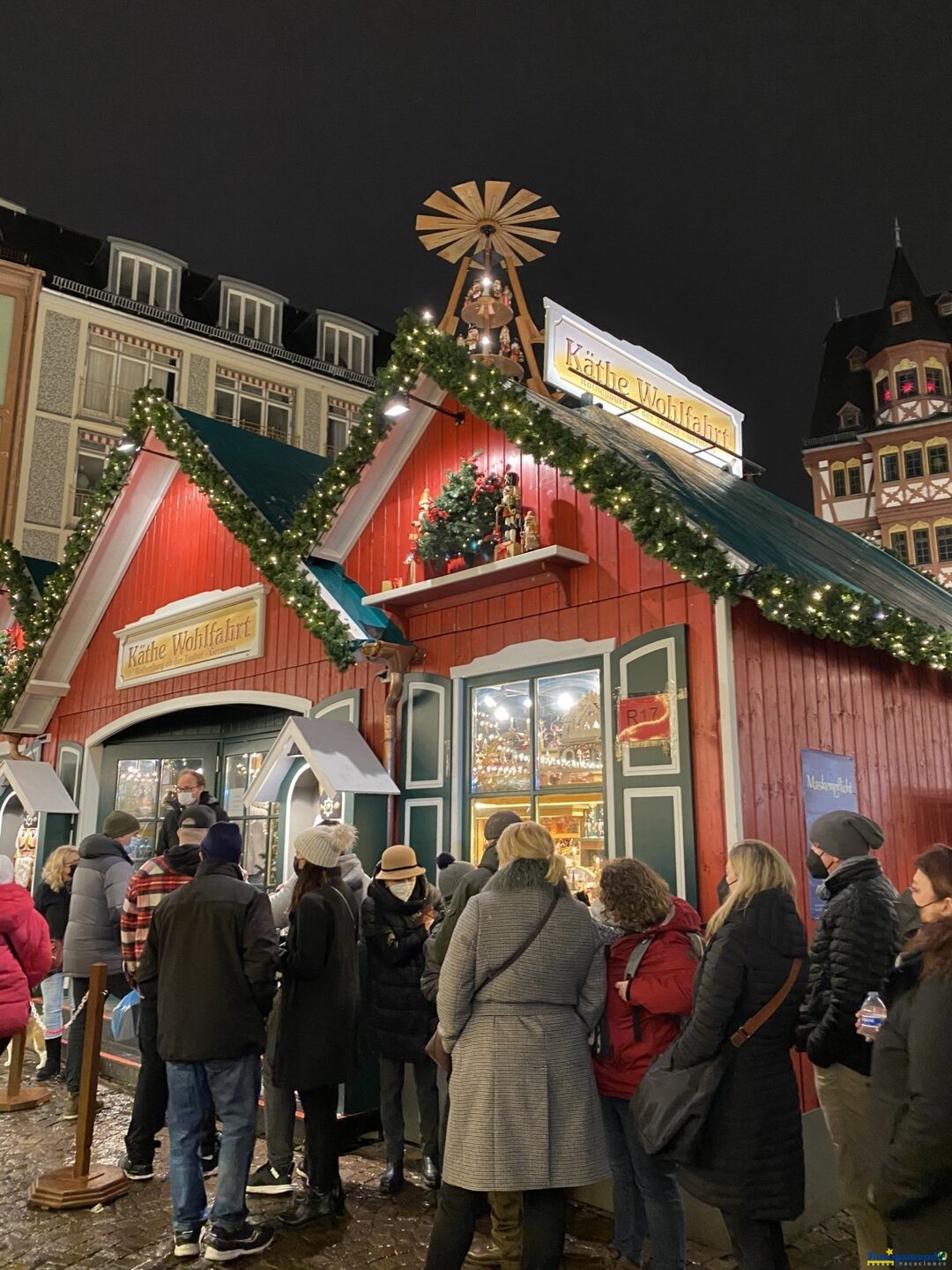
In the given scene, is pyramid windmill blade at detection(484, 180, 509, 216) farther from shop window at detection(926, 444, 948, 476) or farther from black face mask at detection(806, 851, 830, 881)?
shop window at detection(926, 444, 948, 476)

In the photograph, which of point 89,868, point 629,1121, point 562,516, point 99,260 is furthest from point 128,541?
point 99,260

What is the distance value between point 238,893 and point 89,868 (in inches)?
115

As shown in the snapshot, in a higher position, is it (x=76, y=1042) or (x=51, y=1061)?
(x=76, y=1042)

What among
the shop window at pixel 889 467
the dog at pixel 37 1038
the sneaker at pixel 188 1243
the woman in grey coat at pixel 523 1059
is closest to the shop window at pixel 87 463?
the dog at pixel 37 1038

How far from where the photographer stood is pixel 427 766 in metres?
7.29

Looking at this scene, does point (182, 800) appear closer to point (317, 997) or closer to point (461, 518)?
point (461, 518)

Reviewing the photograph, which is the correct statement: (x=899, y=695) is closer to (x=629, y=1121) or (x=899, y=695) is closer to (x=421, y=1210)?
(x=629, y=1121)

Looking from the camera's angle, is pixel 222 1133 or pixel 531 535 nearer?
pixel 222 1133

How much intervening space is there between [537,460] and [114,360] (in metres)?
19.6

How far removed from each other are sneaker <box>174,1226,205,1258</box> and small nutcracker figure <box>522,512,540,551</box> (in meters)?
4.48

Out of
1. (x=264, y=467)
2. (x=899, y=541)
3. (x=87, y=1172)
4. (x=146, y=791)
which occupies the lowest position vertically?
(x=87, y=1172)

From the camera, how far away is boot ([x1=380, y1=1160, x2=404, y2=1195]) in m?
5.19

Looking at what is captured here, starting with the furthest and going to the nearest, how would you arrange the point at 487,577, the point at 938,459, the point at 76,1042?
the point at 938,459
the point at 487,577
the point at 76,1042

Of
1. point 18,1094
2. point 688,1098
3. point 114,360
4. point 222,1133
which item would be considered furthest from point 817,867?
point 114,360
